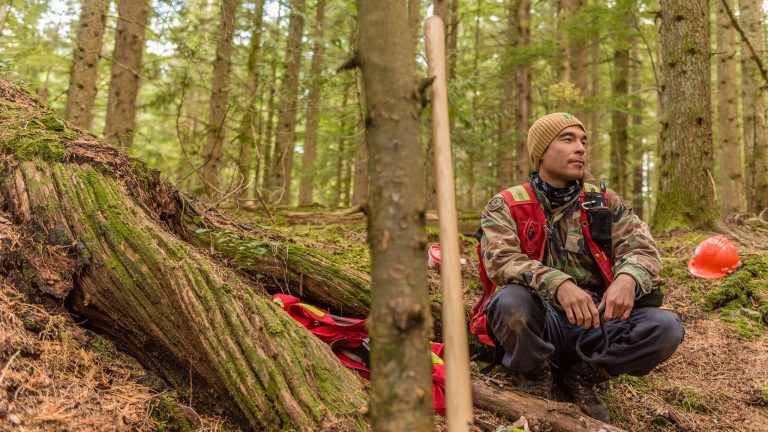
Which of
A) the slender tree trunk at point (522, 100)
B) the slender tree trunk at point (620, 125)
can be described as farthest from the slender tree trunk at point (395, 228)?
the slender tree trunk at point (620, 125)

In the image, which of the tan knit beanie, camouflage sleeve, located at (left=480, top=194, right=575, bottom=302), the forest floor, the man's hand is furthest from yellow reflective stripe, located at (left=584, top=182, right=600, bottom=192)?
the forest floor

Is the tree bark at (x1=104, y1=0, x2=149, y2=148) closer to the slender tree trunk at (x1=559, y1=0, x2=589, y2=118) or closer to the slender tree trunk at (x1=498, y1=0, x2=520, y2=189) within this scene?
the slender tree trunk at (x1=498, y1=0, x2=520, y2=189)

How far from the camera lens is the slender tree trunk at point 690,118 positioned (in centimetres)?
711

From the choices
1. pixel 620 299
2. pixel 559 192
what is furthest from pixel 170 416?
pixel 559 192

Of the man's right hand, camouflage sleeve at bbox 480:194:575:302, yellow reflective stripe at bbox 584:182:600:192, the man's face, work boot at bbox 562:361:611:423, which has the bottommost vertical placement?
work boot at bbox 562:361:611:423

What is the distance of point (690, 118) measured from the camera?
7.12 metres

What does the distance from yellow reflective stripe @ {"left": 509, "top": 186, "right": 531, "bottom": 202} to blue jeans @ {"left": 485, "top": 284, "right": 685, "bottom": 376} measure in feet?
2.02

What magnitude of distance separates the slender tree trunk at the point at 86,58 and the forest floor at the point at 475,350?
13.0 feet

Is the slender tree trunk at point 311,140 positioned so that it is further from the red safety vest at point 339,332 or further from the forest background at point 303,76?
the red safety vest at point 339,332

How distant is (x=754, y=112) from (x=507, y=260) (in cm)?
1042

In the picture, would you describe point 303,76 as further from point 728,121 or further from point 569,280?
point 728,121

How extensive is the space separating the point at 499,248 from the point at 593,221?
2.32ft

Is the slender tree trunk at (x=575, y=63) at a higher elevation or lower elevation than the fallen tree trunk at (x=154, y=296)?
higher

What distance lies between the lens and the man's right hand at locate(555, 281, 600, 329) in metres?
2.95
